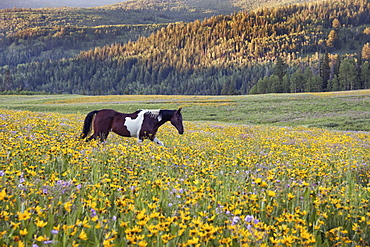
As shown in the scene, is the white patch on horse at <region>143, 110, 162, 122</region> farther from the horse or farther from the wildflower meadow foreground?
the wildflower meadow foreground

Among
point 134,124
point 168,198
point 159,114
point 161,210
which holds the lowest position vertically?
point 168,198

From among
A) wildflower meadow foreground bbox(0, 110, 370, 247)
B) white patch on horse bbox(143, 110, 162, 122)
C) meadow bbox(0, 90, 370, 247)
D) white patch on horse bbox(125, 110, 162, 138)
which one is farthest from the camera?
white patch on horse bbox(143, 110, 162, 122)

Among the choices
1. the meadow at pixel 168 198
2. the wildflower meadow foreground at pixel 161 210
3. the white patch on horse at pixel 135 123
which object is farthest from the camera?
the white patch on horse at pixel 135 123

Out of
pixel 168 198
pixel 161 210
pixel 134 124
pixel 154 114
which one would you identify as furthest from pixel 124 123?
pixel 161 210

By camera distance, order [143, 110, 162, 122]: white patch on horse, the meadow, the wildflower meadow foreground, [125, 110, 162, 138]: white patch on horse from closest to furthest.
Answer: the wildflower meadow foreground
the meadow
[125, 110, 162, 138]: white patch on horse
[143, 110, 162, 122]: white patch on horse

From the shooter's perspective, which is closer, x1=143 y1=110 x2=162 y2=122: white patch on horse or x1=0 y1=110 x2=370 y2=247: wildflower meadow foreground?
x1=0 y1=110 x2=370 y2=247: wildflower meadow foreground

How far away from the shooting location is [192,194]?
166 inches

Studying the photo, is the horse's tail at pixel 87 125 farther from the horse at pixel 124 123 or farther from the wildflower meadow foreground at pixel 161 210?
the wildflower meadow foreground at pixel 161 210

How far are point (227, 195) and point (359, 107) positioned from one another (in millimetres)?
48557

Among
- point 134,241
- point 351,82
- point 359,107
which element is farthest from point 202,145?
point 351,82

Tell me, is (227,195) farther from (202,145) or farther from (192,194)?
(202,145)

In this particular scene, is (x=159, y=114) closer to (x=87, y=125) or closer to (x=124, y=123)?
(x=124, y=123)

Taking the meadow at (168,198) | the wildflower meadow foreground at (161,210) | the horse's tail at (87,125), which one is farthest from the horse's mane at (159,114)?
the wildflower meadow foreground at (161,210)

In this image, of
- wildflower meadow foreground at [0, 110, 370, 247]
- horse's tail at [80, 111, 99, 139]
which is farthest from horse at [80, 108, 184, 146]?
wildflower meadow foreground at [0, 110, 370, 247]
